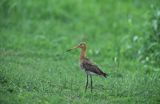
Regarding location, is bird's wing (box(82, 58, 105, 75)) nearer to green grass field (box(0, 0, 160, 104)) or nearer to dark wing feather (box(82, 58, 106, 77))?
dark wing feather (box(82, 58, 106, 77))

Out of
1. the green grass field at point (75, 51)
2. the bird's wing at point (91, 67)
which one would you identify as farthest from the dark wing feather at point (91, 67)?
the green grass field at point (75, 51)

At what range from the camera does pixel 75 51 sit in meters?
15.4

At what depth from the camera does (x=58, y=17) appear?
18.7m

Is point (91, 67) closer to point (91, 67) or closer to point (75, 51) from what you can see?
point (91, 67)

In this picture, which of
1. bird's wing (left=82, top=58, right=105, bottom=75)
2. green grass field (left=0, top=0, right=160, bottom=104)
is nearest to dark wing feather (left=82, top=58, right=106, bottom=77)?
bird's wing (left=82, top=58, right=105, bottom=75)

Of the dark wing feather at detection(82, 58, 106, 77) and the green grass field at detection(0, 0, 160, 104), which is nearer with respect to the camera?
the green grass field at detection(0, 0, 160, 104)

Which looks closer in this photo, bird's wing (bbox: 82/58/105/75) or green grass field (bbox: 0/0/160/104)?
green grass field (bbox: 0/0/160/104)

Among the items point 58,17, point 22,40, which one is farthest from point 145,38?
point 58,17

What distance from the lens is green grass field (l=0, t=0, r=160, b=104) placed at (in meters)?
10.5

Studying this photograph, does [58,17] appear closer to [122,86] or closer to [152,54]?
[152,54]

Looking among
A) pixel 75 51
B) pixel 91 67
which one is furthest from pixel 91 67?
pixel 75 51

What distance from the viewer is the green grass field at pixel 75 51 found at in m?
10.5

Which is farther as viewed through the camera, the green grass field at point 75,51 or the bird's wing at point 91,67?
the bird's wing at point 91,67

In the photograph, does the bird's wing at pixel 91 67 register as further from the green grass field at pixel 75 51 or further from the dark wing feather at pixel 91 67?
the green grass field at pixel 75 51
